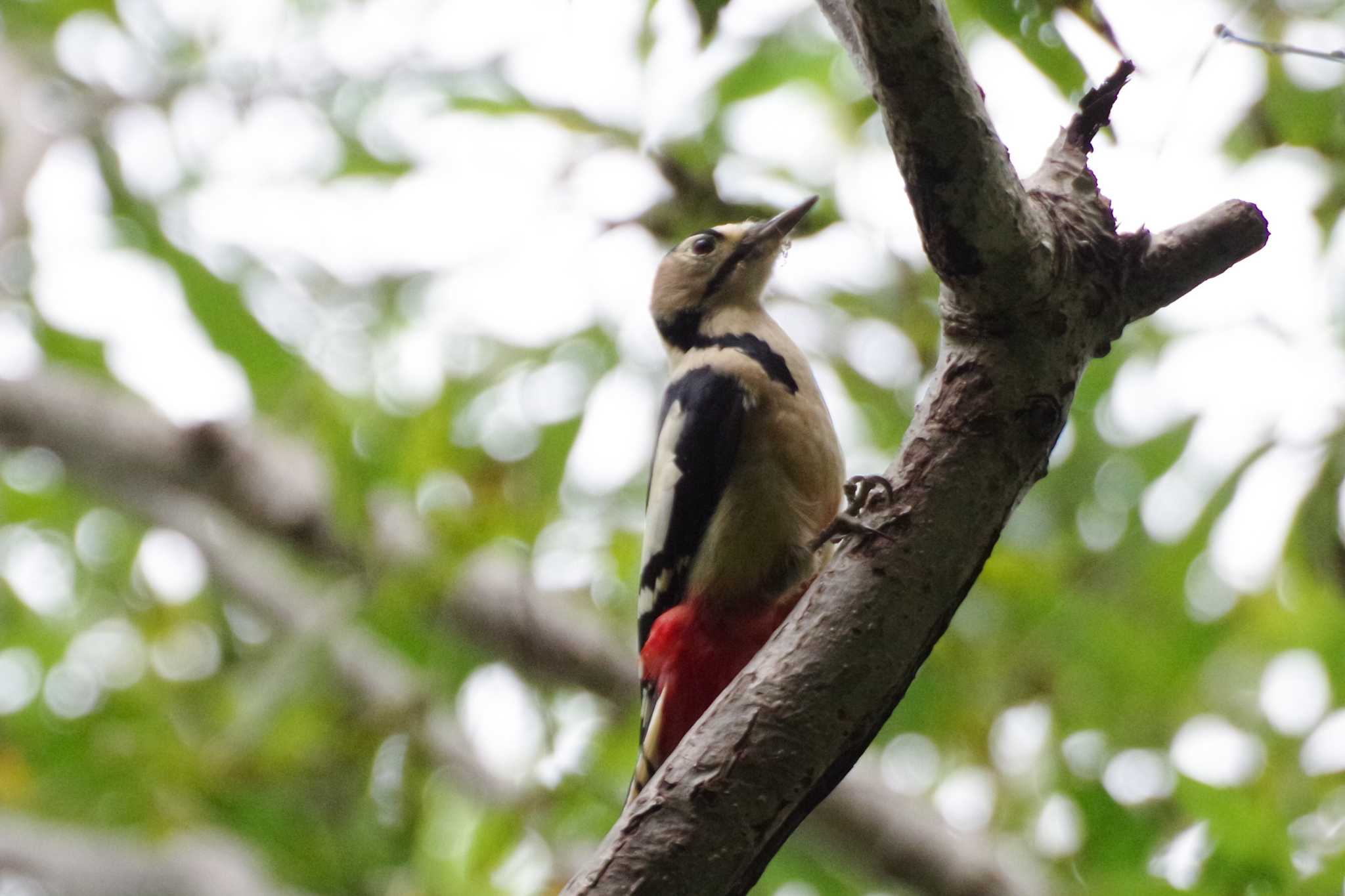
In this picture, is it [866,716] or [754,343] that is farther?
[754,343]

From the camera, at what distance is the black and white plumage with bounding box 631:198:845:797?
2.99 meters

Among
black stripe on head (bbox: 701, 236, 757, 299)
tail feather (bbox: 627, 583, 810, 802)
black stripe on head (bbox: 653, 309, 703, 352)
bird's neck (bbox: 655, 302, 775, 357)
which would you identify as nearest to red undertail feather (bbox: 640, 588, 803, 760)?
tail feather (bbox: 627, 583, 810, 802)

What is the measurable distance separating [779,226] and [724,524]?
109 cm

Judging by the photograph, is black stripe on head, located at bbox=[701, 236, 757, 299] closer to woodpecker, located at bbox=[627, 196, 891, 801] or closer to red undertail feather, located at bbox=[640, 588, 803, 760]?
woodpecker, located at bbox=[627, 196, 891, 801]

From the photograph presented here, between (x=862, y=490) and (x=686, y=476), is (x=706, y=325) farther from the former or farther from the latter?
(x=862, y=490)

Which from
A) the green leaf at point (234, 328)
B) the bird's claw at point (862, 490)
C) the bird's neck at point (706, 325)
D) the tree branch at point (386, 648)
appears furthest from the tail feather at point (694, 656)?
the green leaf at point (234, 328)

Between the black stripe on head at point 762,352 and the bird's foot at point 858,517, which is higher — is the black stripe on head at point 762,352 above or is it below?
above

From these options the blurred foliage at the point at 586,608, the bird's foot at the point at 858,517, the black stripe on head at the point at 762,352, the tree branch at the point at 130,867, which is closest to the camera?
the bird's foot at the point at 858,517

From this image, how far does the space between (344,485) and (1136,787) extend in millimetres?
2548

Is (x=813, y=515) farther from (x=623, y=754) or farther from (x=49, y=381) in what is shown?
(x=49, y=381)

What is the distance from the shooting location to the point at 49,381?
5.43 meters

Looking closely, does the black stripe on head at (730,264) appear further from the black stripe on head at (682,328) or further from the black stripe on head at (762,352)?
the black stripe on head at (762,352)

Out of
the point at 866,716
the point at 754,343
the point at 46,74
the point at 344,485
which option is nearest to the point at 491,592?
the point at 344,485

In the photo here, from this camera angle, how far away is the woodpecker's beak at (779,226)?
3693 millimetres
